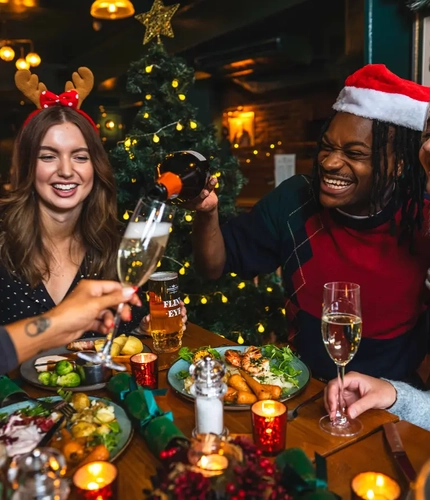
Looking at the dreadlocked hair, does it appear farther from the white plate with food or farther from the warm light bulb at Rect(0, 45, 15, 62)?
the warm light bulb at Rect(0, 45, 15, 62)

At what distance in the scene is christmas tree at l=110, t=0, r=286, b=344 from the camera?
8.93 ft

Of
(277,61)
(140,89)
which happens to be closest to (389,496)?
(140,89)

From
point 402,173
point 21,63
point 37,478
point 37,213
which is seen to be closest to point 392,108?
point 402,173

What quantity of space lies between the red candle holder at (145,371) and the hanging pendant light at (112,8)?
11.5 feet

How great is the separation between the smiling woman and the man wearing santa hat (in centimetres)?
41

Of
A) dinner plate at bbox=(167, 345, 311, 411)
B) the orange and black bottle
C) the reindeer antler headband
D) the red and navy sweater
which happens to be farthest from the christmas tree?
dinner plate at bbox=(167, 345, 311, 411)

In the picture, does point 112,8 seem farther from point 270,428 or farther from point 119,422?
point 270,428

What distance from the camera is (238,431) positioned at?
1024 millimetres

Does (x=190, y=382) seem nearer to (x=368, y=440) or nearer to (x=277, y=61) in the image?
(x=368, y=440)

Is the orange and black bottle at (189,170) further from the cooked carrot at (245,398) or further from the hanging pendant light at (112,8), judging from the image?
the hanging pendant light at (112,8)

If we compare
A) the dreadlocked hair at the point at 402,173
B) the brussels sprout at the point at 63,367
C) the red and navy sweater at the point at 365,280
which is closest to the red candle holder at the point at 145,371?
the brussels sprout at the point at 63,367

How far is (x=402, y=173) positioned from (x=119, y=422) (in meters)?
1.19

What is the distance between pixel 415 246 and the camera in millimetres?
1642

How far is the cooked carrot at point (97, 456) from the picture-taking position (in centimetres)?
86
